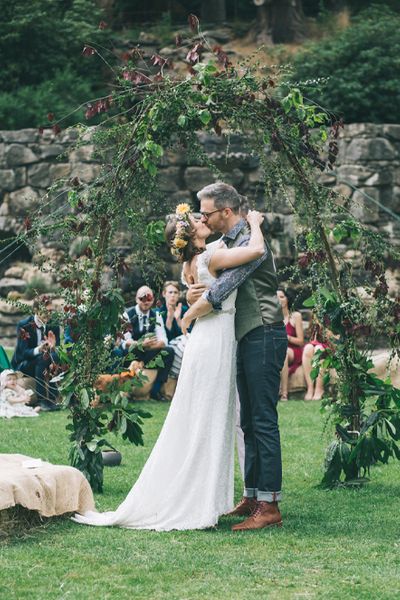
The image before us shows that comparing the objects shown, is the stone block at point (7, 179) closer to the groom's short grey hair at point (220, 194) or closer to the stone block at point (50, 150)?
the stone block at point (50, 150)

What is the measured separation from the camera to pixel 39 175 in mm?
20484

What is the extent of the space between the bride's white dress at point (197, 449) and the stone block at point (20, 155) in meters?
13.8

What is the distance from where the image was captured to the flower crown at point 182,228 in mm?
7121

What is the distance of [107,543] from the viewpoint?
6.45 m

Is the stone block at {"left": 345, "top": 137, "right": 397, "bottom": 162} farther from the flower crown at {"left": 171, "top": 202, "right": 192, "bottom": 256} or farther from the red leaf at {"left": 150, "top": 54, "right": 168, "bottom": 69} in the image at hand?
the flower crown at {"left": 171, "top": 202, "right": 192, "bottom": 256}

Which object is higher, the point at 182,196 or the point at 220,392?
the point at 220,392

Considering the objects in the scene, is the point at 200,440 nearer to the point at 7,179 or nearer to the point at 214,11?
the point at 7,179

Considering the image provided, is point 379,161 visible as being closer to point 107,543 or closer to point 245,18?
point 245,18

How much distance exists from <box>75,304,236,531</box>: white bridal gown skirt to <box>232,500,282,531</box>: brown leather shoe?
17 cm

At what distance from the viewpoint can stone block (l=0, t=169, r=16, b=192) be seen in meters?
20.7

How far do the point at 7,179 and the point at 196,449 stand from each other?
14522 mm

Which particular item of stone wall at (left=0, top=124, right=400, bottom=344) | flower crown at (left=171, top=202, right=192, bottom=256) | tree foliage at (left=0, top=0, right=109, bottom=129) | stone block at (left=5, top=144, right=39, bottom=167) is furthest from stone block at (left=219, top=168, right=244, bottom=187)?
flower crown at (left=171, top=202, right=192, bottom=256)

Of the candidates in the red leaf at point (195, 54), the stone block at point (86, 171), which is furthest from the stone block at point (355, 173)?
the red leaf at point (195, 54)

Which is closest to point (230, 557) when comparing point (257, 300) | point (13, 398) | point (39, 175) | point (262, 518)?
point (262, 518)
